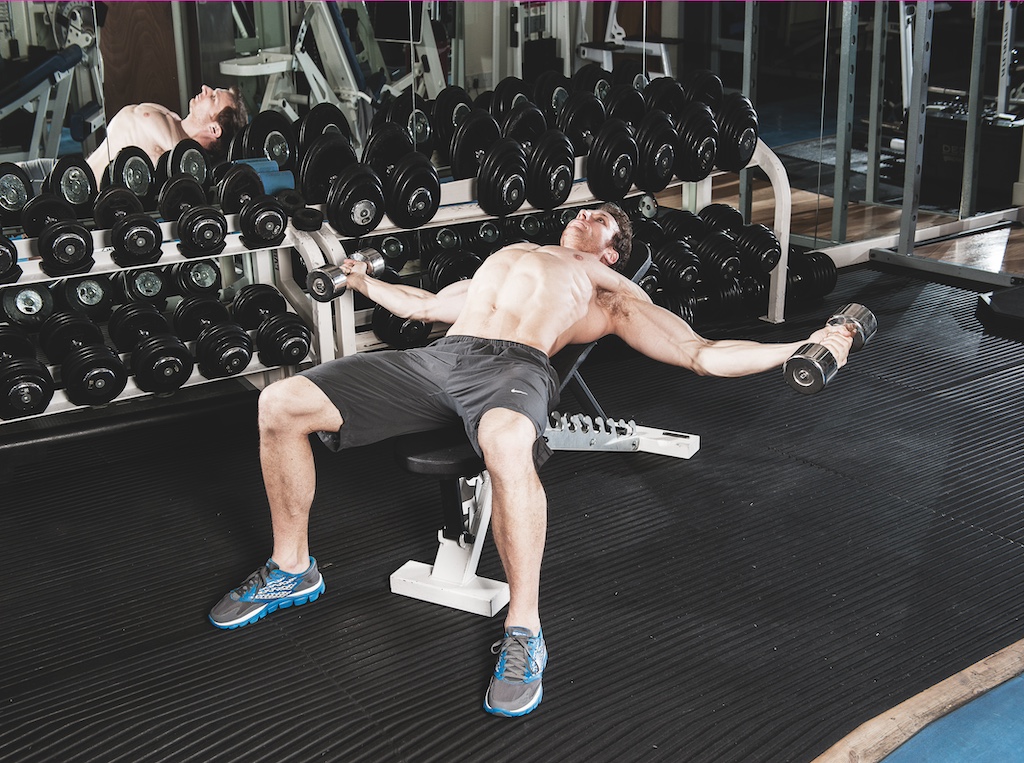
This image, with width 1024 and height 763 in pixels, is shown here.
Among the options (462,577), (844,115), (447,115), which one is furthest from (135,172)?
(844,115)

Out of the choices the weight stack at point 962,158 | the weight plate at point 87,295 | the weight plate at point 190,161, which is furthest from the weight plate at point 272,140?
the weight stack at point 962,158

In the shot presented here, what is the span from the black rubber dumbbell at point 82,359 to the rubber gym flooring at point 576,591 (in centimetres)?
24

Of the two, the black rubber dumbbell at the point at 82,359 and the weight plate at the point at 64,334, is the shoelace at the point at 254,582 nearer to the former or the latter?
the black rubber dumbbell at the point at 82,359

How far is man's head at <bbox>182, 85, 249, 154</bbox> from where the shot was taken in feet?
11.8

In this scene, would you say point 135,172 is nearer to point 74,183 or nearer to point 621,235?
point 74,183

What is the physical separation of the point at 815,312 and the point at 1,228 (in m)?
3.17

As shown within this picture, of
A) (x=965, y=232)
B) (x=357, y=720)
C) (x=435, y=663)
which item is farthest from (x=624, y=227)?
(x=965, y=232)

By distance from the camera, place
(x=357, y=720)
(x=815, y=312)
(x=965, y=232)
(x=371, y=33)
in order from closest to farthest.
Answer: (x=357, y=720) < (x=371, y=33) < (x=815, y=312) < (x=965, y=232)

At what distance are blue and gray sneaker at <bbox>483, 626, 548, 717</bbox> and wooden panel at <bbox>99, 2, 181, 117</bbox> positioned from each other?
93.3 inches

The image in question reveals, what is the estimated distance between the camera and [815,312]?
4.53 metres

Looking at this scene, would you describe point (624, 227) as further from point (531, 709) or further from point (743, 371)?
point (531, 709)

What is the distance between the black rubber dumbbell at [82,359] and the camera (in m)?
3.05

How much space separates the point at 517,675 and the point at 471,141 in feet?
6.94

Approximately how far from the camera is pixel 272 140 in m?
3.67
